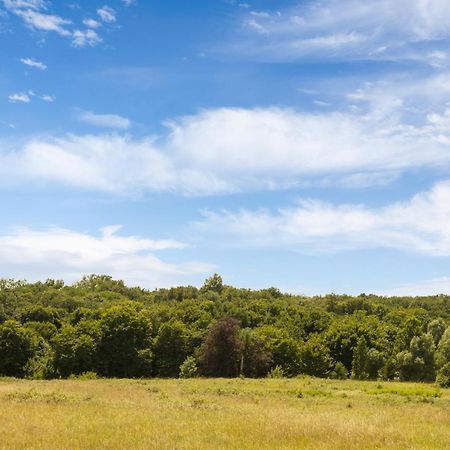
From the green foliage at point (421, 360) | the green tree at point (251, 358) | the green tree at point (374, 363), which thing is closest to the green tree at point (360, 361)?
the green tree at point (374, 363)

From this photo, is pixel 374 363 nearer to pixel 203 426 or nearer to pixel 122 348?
pixel 122 348

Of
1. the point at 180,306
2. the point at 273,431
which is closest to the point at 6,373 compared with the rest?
the point at 180,306

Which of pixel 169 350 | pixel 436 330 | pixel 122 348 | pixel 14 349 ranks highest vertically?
pixel 436 330

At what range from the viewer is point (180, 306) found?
336 ft

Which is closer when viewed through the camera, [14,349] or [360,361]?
[14,349]

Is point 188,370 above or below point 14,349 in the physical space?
below

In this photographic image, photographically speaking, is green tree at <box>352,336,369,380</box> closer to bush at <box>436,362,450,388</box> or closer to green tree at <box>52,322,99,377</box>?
bush at <box>436,362,450,388</box>

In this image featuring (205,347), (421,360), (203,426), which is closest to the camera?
(203,426)

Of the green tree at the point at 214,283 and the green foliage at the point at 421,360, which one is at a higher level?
the green tree at the point at 214,283

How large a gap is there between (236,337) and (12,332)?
3088 centimetres

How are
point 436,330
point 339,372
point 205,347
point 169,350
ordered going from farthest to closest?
point 169,350, point 436,330, point 339,372, point 205,347

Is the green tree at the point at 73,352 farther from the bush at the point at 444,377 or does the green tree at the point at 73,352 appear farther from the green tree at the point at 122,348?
the bush at the point at 444,377

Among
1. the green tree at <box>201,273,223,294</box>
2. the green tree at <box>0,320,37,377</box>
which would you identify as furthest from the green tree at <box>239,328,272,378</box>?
the green tree at <box>201,273,223,294</box>

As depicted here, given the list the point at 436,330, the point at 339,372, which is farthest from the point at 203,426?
the point at 436,330
